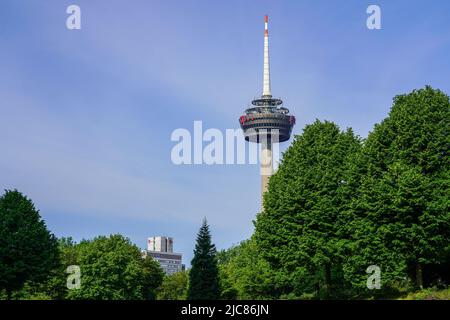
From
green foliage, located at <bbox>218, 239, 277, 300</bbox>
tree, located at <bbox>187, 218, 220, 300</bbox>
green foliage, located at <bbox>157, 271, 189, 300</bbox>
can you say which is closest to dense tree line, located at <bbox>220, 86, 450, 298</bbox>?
green foliage, located at <bbox>218, 239, 277, 300</bbox>

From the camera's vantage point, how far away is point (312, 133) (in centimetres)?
7356

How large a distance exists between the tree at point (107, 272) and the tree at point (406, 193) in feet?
136

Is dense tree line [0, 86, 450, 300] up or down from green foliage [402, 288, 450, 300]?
up

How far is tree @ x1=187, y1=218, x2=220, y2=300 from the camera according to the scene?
91688 millimetres

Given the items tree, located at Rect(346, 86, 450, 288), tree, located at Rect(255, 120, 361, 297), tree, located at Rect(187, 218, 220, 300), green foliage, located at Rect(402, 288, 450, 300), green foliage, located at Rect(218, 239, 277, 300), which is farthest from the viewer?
green foliage, located at Rect(218, 239, 277, 300)

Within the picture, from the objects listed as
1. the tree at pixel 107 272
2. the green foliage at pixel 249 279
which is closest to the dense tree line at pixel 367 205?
the green foliage at pixel 249 279

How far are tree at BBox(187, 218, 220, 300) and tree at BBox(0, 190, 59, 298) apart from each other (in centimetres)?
1938

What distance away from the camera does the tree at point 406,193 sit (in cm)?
5641

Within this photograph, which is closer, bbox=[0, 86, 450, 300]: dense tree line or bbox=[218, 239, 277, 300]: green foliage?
bbox=[0, 86, 450, 300]: dense tree line

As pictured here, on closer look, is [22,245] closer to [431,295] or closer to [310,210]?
[310,210]

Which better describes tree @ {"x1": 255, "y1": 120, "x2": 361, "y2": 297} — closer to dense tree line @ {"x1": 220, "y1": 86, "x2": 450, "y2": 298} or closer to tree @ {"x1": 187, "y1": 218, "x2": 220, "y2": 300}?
dense tree line @ {"x1": 220, "y1": 86, "x2": 450, "y2": 298}

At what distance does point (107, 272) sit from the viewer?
305ft

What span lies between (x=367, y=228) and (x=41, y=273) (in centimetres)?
4194
